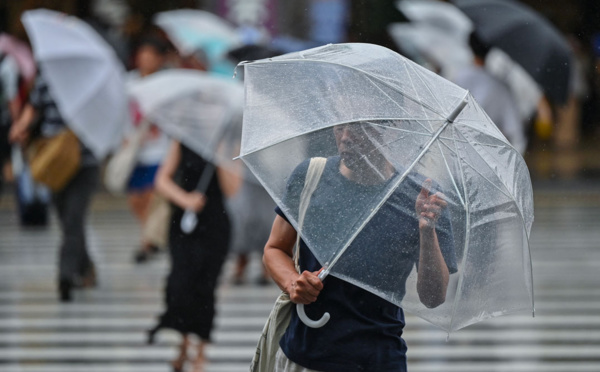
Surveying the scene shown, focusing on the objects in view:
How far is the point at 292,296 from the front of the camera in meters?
A: 3.58

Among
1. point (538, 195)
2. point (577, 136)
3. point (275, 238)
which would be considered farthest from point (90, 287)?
point (577, 136)

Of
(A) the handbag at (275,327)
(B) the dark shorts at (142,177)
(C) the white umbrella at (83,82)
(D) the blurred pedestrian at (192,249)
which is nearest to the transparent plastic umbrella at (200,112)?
(D) the blurred pedestrian at (192,249)

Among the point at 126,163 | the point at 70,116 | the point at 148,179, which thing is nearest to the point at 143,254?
the point at 148,179

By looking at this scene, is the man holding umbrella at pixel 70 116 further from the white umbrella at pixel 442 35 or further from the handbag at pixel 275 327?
the handbag at pixel 275 327

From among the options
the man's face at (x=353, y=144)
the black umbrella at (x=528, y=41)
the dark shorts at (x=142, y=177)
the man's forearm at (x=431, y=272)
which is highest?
the man's face at (x=353, y=144)

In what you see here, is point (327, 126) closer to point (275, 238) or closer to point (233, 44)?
point (275, 238)

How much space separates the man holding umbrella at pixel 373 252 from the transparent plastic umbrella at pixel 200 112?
332 cm

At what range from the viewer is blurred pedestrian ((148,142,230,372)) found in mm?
6574

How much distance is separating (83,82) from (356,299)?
6109mm

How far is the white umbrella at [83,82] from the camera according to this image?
363 inches

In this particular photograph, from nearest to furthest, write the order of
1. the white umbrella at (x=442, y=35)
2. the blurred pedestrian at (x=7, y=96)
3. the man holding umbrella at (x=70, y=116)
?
the man holding umbrella at (x=70, y=116) → the blurred pedestrian at (x=7, y=96) → the white umbrella at (x=442, y=35)

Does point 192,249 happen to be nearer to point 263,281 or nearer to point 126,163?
point 263,281

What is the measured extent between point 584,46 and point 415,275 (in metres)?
25.7

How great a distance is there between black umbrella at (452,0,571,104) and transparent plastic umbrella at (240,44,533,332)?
5.55 m
